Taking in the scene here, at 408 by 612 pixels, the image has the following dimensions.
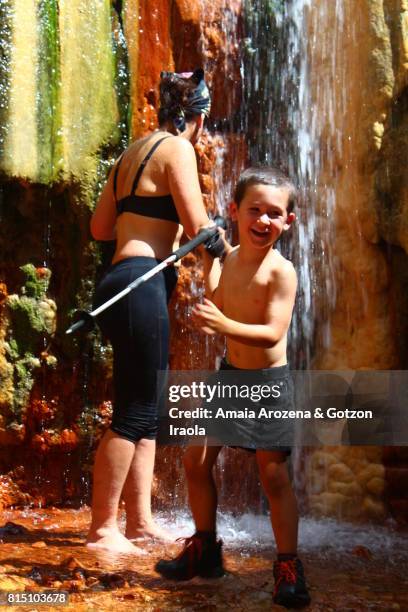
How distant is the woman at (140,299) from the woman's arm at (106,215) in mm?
71

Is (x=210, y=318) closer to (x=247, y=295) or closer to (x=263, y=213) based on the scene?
(x=247, y=295)

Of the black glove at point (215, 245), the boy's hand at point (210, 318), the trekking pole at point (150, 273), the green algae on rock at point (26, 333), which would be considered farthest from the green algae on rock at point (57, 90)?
the boy's hand at point (210, 318)

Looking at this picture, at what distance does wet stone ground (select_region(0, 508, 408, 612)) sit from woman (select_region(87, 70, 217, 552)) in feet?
0.84

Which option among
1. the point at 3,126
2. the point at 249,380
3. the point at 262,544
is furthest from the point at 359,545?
the point at 3,126

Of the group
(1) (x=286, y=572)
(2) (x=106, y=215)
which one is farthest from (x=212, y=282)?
(1) (x=286, y=572)

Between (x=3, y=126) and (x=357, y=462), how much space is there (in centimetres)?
241

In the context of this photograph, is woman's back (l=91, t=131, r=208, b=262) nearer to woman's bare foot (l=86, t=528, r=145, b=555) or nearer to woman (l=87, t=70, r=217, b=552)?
woman (l=87, t=70, r=217, b=552)

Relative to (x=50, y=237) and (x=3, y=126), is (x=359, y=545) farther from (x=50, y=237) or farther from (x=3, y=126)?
(x=3, y=126)

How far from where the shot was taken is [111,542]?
3271 millimetres

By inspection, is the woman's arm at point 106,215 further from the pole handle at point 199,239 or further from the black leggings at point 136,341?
the pole handle at point 199,239

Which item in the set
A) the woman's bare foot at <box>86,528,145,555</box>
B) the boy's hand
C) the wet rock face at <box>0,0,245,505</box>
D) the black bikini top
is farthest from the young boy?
the wet rock face at <box>0,0,245,505</box>

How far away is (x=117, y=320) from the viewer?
3.31 m

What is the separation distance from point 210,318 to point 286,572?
2.64 feet

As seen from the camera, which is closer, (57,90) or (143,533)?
(143,533)
